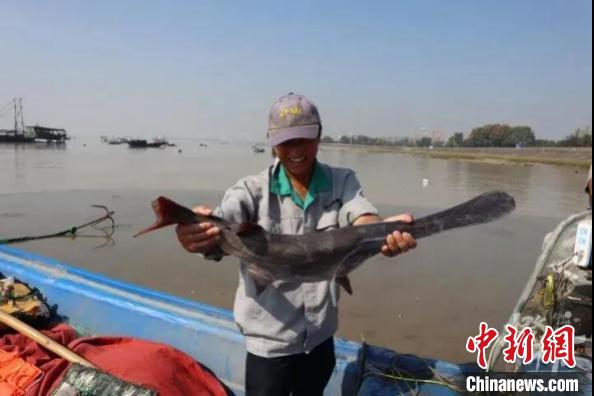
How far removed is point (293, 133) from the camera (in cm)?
254

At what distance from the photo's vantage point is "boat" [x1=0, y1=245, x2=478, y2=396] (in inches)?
145

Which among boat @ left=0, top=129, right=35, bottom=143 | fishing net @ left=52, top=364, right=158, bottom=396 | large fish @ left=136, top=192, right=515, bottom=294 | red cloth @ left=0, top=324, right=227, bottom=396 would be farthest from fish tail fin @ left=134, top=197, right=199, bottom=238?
boat @ left=0, top=129, right=35, bottom=143

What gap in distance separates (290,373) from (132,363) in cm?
158

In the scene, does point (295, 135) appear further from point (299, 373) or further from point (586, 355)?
point (586, 355)

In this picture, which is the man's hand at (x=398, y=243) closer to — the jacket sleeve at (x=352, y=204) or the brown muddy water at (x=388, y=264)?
the jacket sleeve at (x=352, y=204)

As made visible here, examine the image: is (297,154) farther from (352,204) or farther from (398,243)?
(398,243)

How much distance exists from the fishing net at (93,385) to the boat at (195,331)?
3.23 feet

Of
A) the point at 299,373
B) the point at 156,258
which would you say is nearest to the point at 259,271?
the point at 299,373

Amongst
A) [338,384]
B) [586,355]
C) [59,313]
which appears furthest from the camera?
[59,313]

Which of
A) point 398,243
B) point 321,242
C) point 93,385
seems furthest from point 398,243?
point 93,385

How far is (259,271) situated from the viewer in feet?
8.62

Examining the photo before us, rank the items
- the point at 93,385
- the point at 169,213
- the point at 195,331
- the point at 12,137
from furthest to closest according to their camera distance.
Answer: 1. the point at 12,137
2. the point at 195,331
3. the point at 93,385
4. the point at 169,213

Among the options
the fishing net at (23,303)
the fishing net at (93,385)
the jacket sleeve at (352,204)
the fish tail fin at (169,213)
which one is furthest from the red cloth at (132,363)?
the jacket sleeve at (352,204)

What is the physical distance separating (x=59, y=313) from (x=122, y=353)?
5.44ft
